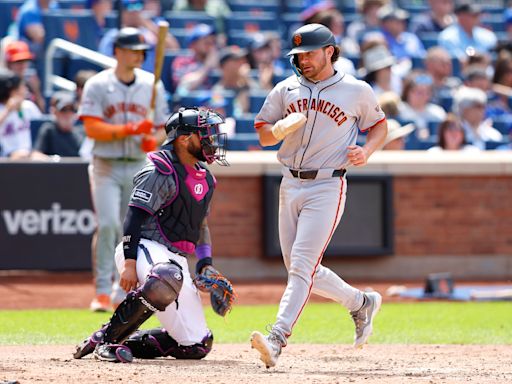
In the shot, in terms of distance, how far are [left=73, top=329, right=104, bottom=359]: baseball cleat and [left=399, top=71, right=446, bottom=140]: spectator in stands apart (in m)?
7.77

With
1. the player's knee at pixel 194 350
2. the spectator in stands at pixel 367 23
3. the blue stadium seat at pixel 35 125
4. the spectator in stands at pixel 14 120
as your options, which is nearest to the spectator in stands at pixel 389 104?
the spectator in stands at pixel 367 23

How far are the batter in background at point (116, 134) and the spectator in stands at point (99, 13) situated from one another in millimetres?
4735

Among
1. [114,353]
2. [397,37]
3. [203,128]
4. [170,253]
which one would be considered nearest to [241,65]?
[397,37]

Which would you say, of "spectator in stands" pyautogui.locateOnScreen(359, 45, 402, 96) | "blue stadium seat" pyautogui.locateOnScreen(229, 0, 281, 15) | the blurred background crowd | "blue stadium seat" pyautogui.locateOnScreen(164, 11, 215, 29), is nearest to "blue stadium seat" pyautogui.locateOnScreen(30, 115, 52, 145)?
the blurred background crowd

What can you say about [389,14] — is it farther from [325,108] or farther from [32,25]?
[325,108]

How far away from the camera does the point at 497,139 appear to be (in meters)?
13.9

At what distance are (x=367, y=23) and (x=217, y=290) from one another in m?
9.82

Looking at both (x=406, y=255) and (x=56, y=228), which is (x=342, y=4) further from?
(x=56, y=228)

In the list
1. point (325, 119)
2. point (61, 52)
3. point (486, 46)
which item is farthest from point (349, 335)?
point (486, 46)

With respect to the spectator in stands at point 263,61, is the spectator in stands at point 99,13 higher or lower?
higher

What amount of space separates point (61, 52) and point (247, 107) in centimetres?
231

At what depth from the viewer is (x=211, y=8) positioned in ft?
51.7

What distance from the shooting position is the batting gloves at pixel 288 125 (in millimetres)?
6234

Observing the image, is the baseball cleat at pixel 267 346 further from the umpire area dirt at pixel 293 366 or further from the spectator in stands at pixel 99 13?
the spectator in stands at pixel 99 13
